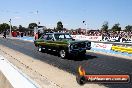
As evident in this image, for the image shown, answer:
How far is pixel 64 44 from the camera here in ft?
56.9

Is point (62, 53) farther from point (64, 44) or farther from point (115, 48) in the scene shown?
point (115, 48)

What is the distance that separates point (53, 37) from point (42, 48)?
9.36 feet

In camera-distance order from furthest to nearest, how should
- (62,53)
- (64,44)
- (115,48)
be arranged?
(115,48), (62,53), (64,44)

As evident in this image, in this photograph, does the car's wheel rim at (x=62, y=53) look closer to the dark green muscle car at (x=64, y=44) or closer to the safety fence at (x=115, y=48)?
the dark green muscle car at (x=64, y=44)

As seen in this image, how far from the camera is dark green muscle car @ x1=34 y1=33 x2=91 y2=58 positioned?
1678 centimetres

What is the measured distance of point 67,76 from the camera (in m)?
11.1

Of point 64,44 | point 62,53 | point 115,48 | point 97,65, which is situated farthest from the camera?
point 115,48

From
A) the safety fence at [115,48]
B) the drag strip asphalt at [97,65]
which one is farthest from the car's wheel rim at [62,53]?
the safety fence at [115,48]

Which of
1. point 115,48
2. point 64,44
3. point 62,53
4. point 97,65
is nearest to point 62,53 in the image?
point 62,53

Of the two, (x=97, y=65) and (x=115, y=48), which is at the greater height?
(x=115, y=48)

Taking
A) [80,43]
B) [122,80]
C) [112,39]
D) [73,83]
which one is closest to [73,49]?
[80,43]

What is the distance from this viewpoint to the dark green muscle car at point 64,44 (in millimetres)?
16781

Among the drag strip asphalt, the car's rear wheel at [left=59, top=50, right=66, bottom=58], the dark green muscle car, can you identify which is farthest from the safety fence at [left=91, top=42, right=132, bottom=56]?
the car's rear wheel at [left=59, top=50, right=66, bottom=58]

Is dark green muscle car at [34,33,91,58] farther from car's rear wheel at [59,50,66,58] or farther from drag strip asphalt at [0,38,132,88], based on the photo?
drag strip asphalt at [0,38,132,88]
